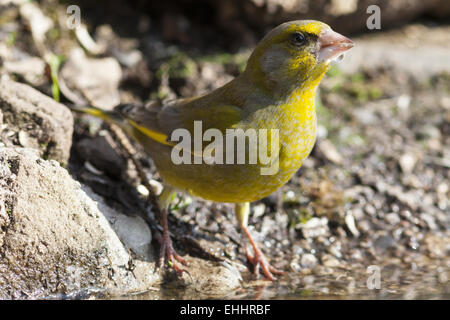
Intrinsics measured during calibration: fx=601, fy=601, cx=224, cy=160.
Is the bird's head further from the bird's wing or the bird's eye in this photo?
the bird's wing

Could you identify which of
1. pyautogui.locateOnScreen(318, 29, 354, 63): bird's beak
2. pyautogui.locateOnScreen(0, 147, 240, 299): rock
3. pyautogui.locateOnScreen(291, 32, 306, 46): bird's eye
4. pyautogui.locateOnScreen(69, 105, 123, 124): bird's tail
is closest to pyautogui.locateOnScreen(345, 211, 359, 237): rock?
pyautogui.locateOnScreen(0, 147, 240, 299): rock

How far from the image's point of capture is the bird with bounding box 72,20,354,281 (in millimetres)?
3836

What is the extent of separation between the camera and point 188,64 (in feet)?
20.4

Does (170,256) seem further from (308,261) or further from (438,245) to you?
(438,245)

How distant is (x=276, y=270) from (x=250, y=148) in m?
1.02

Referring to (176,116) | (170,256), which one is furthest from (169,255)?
(176,116)

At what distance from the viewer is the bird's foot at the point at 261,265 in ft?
13.9

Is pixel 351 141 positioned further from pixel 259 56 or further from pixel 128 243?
pixel 128 243

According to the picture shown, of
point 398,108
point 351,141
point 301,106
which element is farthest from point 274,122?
point 398,108

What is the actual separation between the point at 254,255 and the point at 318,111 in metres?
2.24

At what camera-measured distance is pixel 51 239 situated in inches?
143

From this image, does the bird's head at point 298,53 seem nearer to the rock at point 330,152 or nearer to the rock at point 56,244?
the rock at point 56,244

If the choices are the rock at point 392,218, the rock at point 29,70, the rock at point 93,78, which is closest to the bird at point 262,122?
the rock at point 392,218

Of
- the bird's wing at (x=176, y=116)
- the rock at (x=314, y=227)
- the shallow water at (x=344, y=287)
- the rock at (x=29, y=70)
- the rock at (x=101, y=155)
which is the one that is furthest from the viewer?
the rock at (x=29, y=70)
